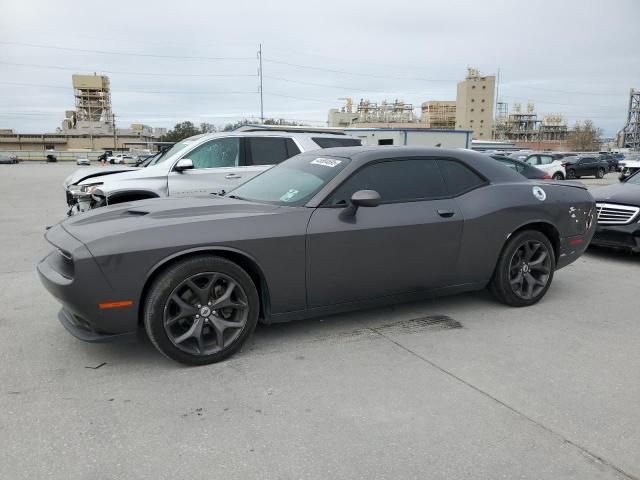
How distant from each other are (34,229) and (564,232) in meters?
8.88

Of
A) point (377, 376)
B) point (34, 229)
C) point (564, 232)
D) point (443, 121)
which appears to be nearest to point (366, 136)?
point (34, 229)

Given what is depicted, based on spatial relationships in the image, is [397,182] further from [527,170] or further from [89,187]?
[527,170]

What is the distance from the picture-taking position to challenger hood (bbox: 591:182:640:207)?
273 inches

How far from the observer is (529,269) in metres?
4.84

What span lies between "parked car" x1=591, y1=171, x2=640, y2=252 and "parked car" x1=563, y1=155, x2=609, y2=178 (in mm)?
25201

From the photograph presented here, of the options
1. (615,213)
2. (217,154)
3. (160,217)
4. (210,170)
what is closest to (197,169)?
(210,170)

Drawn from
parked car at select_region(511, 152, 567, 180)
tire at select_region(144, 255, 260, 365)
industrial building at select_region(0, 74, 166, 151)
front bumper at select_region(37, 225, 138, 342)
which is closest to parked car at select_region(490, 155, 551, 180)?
parked car at select_region(511, 152, 567, 180)

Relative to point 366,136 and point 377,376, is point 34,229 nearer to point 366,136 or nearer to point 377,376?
point 377,376

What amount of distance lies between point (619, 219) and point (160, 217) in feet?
21.0

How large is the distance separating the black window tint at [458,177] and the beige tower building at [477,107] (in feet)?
401

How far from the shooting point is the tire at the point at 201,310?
3.26m

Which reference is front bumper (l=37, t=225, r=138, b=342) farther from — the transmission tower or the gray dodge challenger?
the transmission tower

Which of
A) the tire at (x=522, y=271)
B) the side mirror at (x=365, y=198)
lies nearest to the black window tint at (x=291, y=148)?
the tire at (x=522, y=271)

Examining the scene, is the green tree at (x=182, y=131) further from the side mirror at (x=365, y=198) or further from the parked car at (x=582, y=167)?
the side mirror at (x=365, y=198)
